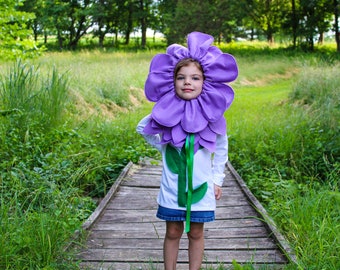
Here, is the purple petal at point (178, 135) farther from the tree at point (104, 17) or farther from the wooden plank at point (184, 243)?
the tree at point (104, 17)

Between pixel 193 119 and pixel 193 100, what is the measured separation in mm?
146

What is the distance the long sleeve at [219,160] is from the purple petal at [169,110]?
0.33 metres

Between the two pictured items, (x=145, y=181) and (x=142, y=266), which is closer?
(x=142, y=266)

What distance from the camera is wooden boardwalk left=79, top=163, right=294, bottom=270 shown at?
3.64m

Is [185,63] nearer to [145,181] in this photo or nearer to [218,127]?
[218,127]

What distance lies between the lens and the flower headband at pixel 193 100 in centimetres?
307

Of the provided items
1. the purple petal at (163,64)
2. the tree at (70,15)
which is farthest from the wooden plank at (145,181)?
the tree at (70,15)

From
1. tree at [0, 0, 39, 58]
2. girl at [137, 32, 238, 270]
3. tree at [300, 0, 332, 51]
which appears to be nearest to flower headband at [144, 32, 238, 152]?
girl at [137, 32, 238, 270]

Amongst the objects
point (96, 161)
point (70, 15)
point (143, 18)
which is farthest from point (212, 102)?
point (143, 18)

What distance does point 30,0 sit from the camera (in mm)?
37156

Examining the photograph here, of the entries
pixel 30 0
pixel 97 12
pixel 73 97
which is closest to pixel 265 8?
pixel 97 12

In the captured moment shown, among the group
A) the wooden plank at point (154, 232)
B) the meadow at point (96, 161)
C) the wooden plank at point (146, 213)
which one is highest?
the meadow at point (96, 161)

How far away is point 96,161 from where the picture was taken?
6.06m

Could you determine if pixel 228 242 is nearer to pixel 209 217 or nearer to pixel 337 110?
pixel 209 217
